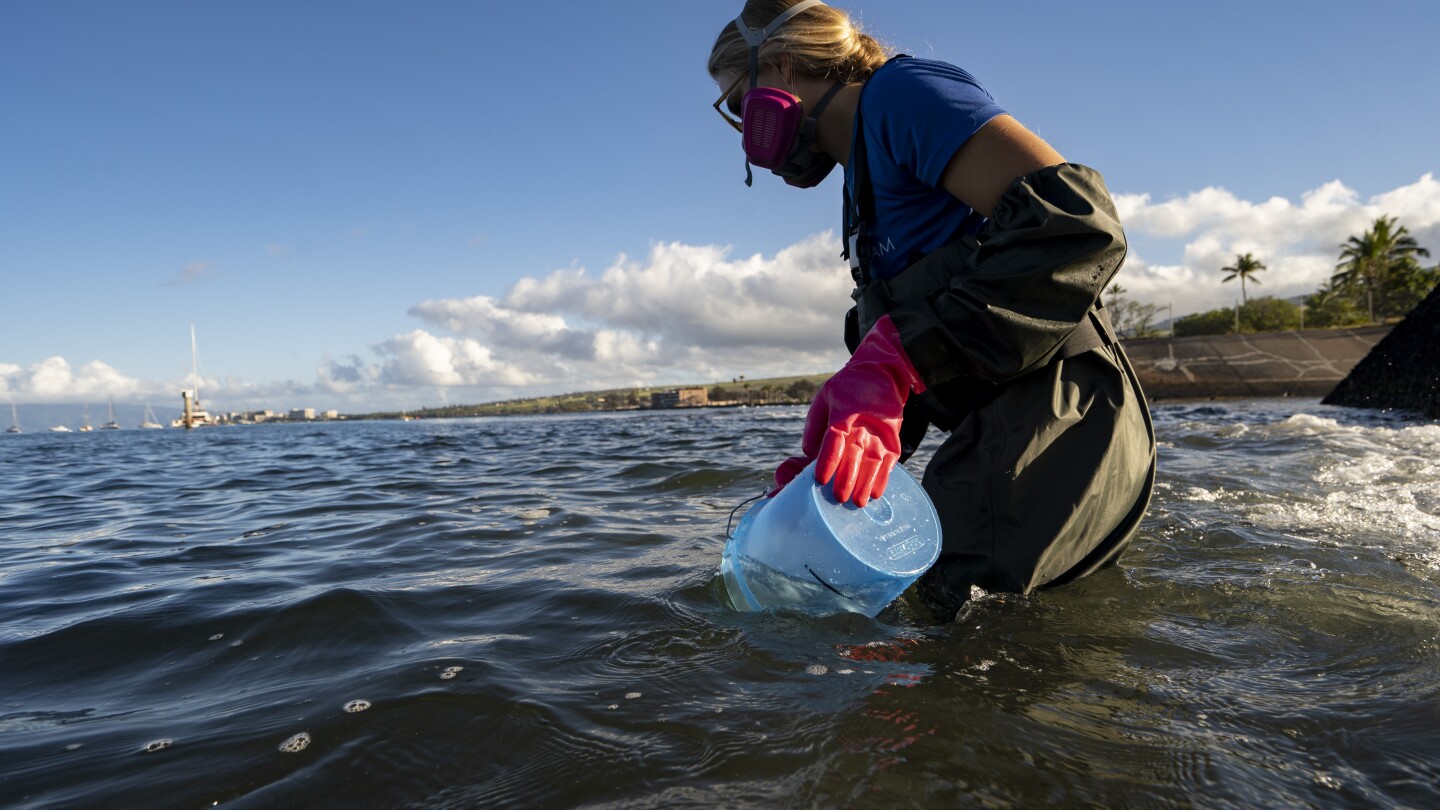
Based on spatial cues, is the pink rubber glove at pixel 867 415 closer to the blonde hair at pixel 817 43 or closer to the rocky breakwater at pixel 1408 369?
the blonde hair at pixel 817 43

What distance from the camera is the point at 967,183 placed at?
190cm

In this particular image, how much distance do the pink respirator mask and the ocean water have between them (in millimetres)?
1570

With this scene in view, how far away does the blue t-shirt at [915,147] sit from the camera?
1.88 m

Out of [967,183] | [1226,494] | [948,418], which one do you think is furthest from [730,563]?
[1226,494]

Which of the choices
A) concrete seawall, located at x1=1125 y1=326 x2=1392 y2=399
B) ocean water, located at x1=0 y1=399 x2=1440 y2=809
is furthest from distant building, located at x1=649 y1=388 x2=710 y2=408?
ocean water, located at x1=0 y1=399 x2=1440 y2=809

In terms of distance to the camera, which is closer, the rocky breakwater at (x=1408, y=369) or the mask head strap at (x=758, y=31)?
the mask head strap at (x=758, y=31)

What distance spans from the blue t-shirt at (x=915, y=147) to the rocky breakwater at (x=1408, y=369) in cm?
1536

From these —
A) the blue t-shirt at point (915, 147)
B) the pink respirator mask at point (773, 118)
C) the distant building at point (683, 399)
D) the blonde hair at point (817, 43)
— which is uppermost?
the blonde hair at point (817, 43)

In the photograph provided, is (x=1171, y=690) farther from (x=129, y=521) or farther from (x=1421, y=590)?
(x=129, y=521)

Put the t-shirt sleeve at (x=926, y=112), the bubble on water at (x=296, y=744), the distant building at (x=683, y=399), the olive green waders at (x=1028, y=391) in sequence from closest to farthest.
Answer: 1. the bubble on water at (x=296, y=744)
2. the olive green waders at (x=1028, y=391)
3. the t-shirt sleeve at (x=926, y=112)
4. the distant building at (x=683, y=399)

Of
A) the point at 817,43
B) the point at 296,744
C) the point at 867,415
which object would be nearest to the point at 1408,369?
the point at 817,43

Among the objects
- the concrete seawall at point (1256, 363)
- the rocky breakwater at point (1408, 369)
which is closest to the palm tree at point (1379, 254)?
the concrete seawall at point (1256, 363)

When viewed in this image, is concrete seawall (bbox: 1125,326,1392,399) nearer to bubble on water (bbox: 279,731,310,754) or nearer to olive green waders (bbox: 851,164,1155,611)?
olive green waders (bbox: 851,164,1155,611)

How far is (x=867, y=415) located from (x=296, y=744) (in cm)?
159
